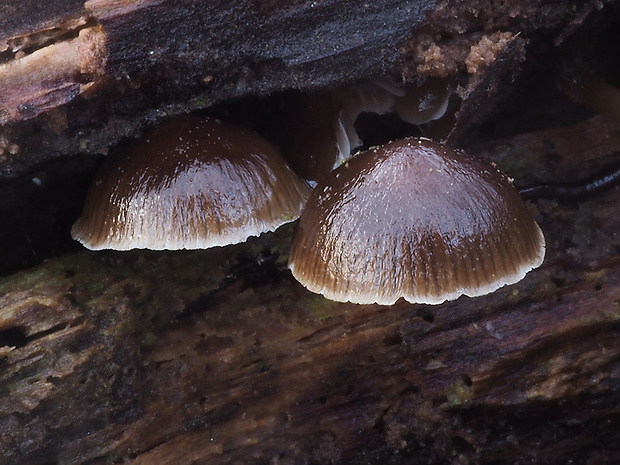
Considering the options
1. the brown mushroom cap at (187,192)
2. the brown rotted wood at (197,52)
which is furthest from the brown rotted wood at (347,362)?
the brown rotted wood at (197,52)

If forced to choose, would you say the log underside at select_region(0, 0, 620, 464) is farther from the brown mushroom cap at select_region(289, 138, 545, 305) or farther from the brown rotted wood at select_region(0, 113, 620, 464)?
the brown mushroom cap at select_region(289, 138, 545, 305)

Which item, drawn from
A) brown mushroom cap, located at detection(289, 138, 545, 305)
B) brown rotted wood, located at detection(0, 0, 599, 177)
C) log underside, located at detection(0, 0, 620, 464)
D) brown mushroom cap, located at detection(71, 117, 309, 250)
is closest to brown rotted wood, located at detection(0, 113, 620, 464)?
log underside, located at detection(0, 0, 620, 464)

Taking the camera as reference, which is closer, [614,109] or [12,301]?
[12,301]

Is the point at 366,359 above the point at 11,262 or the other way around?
the other way around

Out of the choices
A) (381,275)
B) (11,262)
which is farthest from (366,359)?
(11,262)

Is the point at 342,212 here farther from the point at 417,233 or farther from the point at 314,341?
the point at 314,341

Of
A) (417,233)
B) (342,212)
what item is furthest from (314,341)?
(417,233)

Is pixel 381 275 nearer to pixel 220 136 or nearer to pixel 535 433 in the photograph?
pixel 220 136
